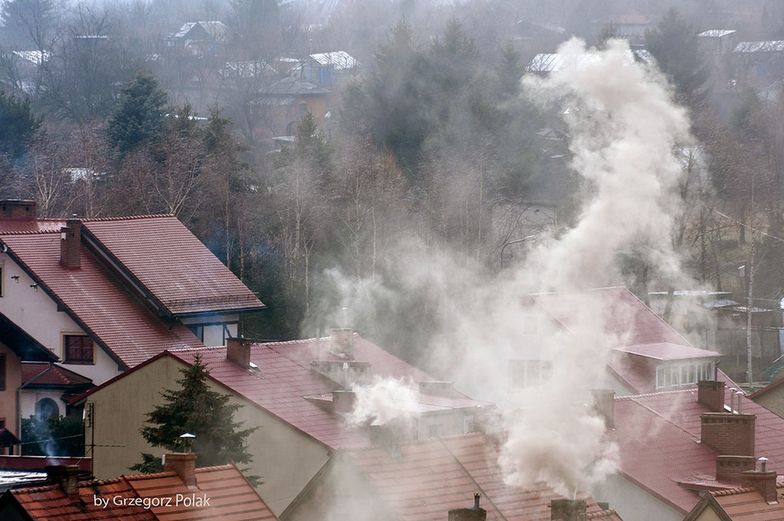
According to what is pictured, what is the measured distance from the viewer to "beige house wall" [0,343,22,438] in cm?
4306

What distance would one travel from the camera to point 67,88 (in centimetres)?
9819

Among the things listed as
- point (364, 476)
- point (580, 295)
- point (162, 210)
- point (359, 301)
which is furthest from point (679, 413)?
point (162, 210)

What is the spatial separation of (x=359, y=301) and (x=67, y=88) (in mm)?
44703

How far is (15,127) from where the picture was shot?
238 ft

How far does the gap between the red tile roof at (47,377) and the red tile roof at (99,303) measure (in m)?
1.31

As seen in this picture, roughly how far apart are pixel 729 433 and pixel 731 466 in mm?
3055

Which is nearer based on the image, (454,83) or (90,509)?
(90,509)

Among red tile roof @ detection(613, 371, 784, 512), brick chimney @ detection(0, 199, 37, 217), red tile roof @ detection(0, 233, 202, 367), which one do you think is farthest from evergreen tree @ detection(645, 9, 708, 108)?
red tile roof @ detection(613, 371, 784, 512)

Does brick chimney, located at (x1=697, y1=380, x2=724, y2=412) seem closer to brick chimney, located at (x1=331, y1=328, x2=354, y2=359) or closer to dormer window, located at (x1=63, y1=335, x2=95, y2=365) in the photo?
brick chimney, located at (x1=331, y1=328, x2=354, y2=359)

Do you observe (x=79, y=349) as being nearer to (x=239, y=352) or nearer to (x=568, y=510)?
(x=239, y=352)

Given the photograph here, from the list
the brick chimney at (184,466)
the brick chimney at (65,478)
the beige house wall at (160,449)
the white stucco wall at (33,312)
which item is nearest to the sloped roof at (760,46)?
the white stucco wall at (33,312)

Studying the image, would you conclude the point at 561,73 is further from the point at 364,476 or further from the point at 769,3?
the point at 769,3

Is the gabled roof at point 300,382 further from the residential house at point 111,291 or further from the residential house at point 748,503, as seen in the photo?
the residential house at point 748,503

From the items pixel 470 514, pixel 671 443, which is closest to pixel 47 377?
pixel 671 443
